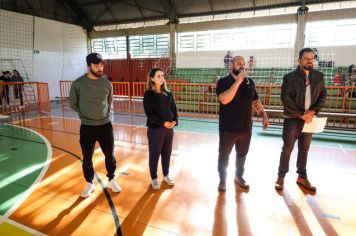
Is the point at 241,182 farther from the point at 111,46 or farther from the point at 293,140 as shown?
the point at 111,46

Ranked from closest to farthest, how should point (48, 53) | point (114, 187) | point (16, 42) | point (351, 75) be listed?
point (114, 187) < point (351, 75) < point (16, 42) < point (48, 53)

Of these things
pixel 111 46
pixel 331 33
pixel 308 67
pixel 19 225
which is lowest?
pixel 19 225

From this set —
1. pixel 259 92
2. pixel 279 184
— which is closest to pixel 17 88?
pixel 259 92

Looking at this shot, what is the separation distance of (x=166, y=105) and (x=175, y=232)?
1.54 meters

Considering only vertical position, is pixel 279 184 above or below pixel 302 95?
below

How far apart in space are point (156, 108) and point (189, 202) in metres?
1.28

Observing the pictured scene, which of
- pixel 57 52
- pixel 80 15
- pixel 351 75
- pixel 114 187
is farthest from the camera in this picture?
pixel 80 15

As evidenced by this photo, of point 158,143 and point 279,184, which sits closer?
point 158,143

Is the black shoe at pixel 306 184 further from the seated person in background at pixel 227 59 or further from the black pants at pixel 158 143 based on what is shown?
the seated person in background at pixel 227 59

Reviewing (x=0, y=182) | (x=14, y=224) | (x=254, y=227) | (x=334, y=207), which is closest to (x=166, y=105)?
(x=254, y=227)

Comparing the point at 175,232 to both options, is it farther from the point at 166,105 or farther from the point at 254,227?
the point at 166,105

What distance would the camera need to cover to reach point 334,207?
9.71 ft

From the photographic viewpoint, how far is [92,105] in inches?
116

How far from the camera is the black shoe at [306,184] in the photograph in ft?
11.1
